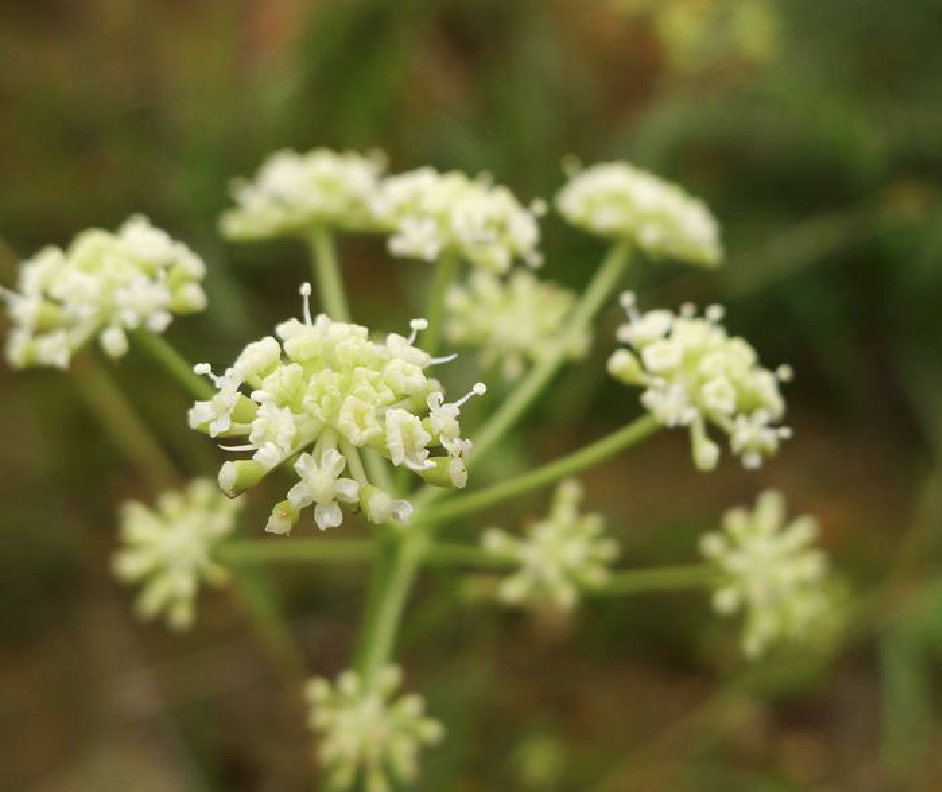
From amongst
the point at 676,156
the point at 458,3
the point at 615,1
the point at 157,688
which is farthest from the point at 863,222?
the point at 157,688

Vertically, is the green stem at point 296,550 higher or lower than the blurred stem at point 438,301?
lower

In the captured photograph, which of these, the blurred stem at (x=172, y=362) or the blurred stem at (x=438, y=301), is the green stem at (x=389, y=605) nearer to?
the blurred stem at (x=438, y=301)

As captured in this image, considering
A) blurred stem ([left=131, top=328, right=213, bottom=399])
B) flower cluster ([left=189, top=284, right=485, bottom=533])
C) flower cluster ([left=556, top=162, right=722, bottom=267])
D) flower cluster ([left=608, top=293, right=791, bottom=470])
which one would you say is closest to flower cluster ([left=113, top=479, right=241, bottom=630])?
blurred stem ([left=131, top=328, right=213, bottom=399])

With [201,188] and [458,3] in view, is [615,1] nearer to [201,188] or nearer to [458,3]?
[458,3]

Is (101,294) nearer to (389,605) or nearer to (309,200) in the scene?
(309,200)

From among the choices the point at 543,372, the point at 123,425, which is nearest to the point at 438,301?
the point at 543,372

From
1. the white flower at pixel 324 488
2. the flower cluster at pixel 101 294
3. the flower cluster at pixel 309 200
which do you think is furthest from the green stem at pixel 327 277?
the white flower at pixel 324 488
